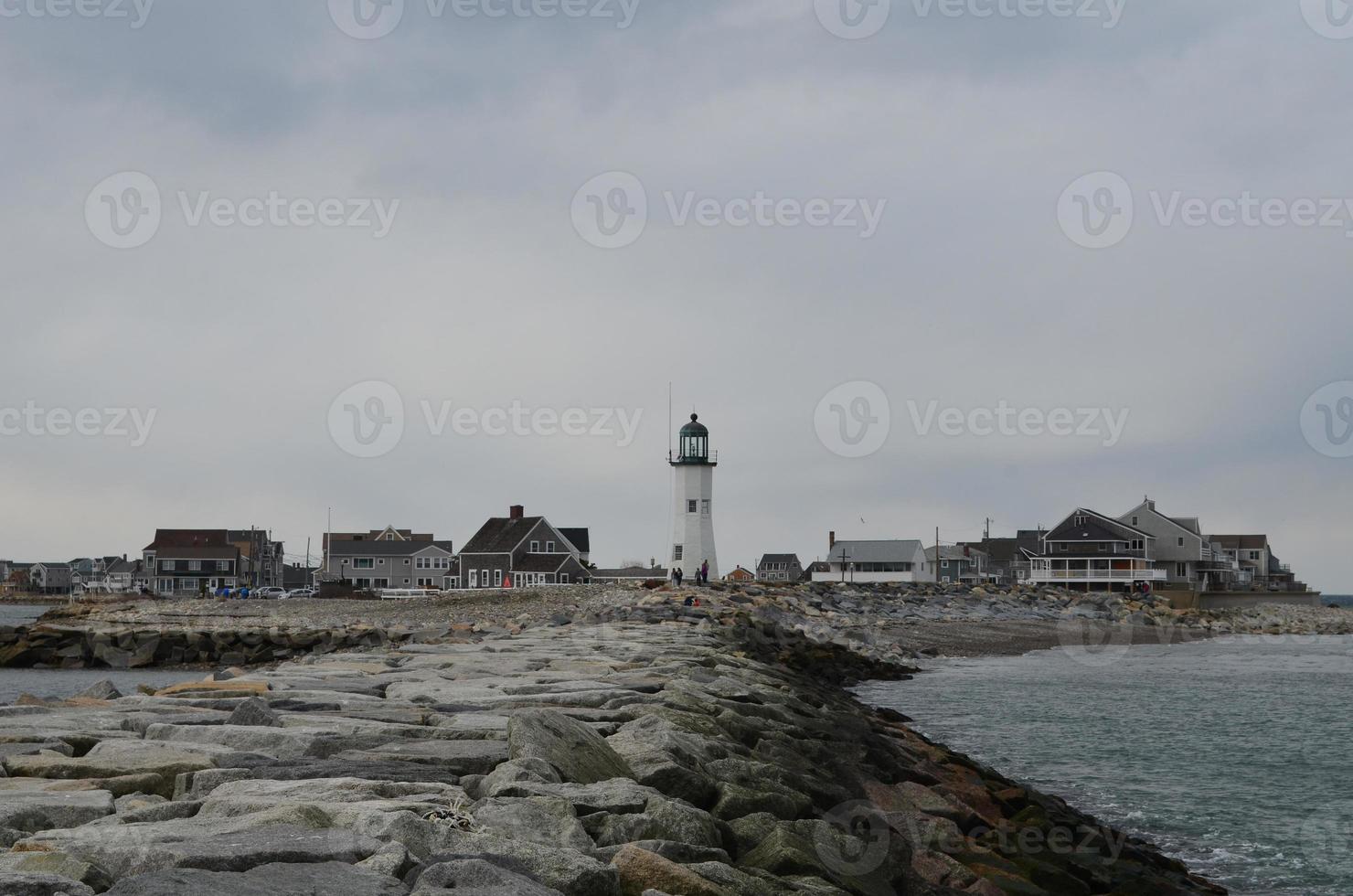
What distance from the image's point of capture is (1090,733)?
19.2 m

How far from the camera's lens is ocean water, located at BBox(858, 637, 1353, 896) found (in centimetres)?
1181

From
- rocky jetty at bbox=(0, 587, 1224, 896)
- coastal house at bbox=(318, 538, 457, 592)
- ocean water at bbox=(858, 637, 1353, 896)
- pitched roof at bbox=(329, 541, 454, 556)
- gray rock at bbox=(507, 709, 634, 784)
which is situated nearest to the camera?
rocky jetty at bbox=(0, 587, 1224, 896)

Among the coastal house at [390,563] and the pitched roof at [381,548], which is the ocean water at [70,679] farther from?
the pitched roof at [381,548]

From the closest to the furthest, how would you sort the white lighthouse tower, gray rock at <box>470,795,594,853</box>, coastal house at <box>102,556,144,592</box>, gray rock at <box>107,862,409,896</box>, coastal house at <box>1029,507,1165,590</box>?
gray rock at <box>107,862,409,896</box>, gray rock at <box>470,795,594,853</box>, the white lighthouse tower, coastal house at <box>1029,507,1165,590</box>, coastal house at <box>102,556,144,592</box>

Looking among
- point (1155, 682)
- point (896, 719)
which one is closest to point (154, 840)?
point (896, 719)

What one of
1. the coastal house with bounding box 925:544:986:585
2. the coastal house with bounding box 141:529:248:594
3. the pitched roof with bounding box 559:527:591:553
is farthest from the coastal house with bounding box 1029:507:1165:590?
the coastal house with bounding box 141:529:248:594

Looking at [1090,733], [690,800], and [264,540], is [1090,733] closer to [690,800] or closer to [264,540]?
[690,800]

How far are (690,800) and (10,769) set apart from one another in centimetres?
328

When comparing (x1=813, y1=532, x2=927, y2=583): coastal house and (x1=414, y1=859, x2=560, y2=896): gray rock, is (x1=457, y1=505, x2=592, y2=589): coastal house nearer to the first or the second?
(x1=813, y1=532, x2=927, y2=583): coastal house

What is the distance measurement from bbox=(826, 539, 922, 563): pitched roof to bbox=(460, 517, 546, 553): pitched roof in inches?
828

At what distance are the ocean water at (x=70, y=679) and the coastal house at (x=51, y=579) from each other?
108900 mm

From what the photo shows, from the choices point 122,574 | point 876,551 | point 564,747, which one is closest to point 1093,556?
point 876,551

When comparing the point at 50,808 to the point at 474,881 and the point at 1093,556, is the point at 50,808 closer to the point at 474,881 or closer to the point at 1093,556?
the point at 474,881

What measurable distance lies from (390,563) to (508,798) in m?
74.4
